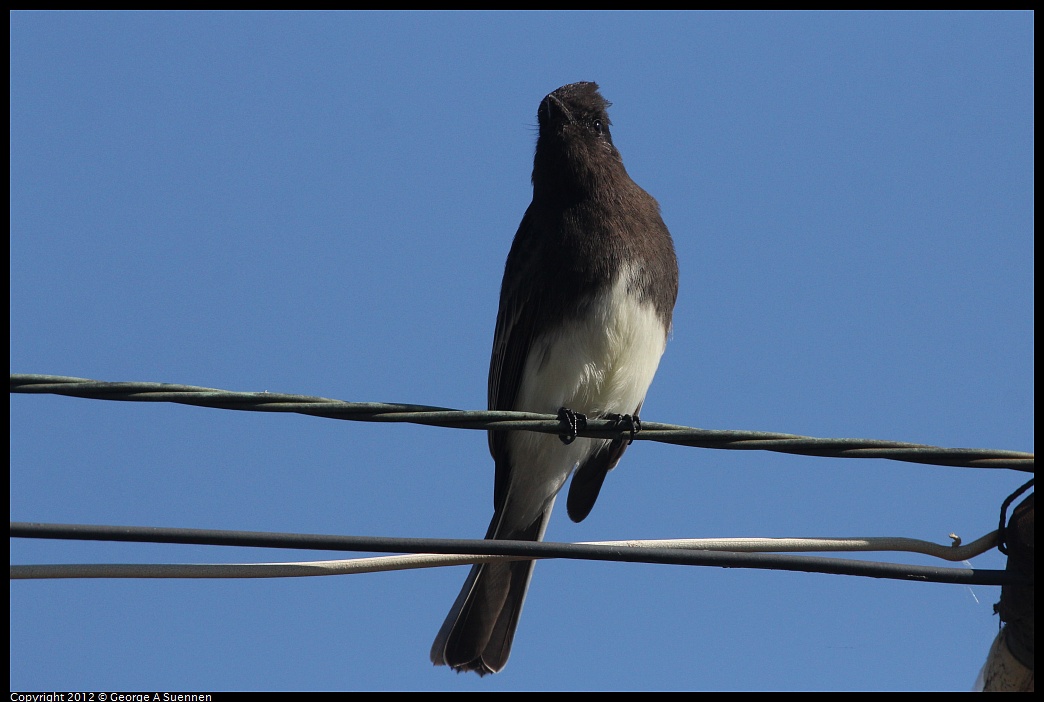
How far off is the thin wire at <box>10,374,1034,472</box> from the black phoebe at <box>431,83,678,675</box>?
5.28 feet

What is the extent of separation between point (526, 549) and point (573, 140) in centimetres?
361

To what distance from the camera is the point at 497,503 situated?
254 inches

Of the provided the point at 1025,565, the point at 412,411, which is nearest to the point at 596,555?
the point at 412,411

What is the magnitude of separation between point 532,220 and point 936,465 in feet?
10.6

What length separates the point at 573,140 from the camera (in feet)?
20.8

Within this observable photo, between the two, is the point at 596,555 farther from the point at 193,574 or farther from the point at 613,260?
the point at 613,260

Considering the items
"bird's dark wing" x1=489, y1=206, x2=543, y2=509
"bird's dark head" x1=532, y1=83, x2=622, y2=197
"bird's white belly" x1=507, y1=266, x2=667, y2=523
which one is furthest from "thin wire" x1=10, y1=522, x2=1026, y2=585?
"bird's dark head" x1=532, y1=83, x2=622, y2=197

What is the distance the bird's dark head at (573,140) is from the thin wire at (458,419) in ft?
8.90

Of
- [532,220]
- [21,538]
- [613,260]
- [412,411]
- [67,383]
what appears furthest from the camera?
[532,220]

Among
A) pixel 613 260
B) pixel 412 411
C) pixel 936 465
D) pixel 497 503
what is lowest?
pixel 936 465

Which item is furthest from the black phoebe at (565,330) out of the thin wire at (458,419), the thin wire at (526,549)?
the thin wire at (526,549)

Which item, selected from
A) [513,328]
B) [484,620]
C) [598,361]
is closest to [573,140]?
[513,328]

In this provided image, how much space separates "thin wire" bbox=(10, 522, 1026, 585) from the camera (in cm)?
302

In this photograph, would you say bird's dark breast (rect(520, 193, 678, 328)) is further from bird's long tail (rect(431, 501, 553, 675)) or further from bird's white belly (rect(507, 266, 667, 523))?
bird's long tail (rect(431, 501, 553, 675))
